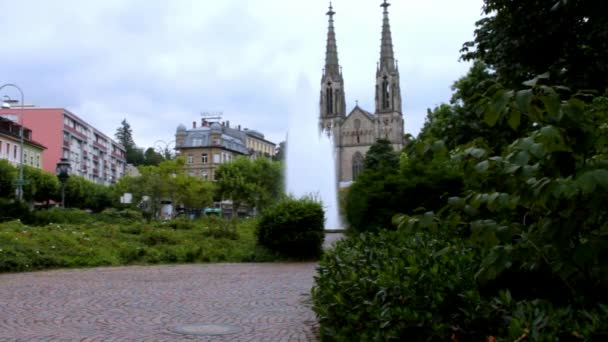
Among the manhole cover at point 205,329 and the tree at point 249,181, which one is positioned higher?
the tree at point 249,181

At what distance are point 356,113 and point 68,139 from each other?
154ft

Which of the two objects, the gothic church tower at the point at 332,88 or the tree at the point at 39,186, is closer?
the tree at the point at 39,186

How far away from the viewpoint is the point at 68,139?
9256 centimetres

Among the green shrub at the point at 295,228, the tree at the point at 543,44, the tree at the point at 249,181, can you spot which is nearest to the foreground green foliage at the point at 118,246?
the green shrub at the point at 295,228

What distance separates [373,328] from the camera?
4457 mm

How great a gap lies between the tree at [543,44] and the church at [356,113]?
86.8 meters

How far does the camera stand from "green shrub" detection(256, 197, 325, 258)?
60.0ft

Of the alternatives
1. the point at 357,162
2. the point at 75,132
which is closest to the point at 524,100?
the point at 75,132

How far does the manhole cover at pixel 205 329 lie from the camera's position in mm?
6984

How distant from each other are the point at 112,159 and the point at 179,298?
390 ft

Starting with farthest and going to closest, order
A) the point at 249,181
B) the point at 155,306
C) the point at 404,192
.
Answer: the point at 249,181, the point at 404,192, the point at 155,306

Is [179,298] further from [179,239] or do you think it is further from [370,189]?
[179,239]

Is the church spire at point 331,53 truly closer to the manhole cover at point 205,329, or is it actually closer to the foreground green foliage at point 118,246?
the foreground green foliage at point 118,246

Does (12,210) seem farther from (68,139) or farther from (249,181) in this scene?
(68,139)
